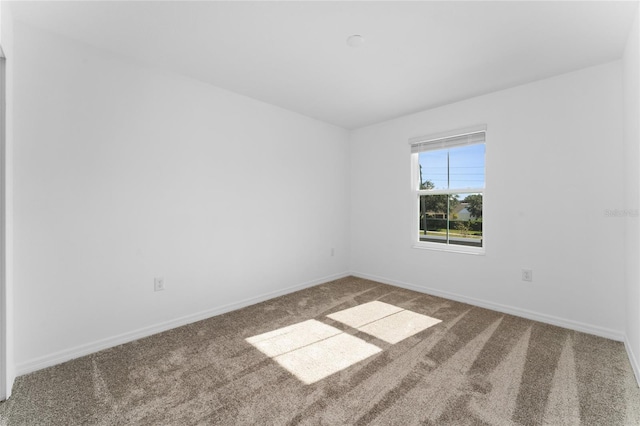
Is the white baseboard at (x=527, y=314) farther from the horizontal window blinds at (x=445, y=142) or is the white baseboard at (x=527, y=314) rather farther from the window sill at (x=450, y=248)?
the horizontal window blinds at (x=445, y=142)

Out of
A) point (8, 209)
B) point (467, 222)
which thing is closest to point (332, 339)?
point (467, 222)

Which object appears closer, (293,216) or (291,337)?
(291,337)

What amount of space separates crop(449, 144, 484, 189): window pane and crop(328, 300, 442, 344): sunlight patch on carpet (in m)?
1.71

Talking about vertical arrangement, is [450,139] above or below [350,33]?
below

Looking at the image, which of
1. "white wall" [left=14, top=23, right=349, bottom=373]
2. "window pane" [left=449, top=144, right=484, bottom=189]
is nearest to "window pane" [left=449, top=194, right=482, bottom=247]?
"window pane" [left=449, top=144, right=484, bottom=189]

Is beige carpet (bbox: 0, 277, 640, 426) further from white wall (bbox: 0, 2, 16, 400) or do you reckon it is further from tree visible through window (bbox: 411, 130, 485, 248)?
tree visible through window (bbox: 411, 130, 485, 248)

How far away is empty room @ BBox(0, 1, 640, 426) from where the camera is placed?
1794 mm

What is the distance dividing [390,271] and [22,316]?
12.5ft

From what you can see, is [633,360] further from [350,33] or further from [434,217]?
[350,33]

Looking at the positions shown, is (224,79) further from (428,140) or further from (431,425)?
(431,425)

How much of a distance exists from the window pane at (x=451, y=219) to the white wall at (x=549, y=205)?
0.22m

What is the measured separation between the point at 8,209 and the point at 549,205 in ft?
14.3

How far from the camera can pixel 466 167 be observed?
3566mm

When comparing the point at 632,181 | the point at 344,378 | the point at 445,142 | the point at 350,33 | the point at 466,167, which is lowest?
the point at 344,378
